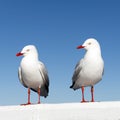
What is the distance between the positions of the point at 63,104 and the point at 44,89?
1.92 meters

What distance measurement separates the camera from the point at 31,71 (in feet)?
17.3

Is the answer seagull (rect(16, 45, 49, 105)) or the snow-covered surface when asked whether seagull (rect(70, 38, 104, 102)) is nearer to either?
seagull (rect(16, 45, 49, 105))

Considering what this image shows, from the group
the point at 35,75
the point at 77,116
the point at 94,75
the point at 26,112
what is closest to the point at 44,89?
the point at 35,75

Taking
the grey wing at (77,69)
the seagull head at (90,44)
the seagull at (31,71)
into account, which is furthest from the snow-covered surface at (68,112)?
the seagull head at (90,44)

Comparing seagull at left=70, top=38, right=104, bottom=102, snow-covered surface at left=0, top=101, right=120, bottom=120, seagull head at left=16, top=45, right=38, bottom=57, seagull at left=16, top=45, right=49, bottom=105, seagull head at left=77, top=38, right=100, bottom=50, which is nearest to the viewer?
snow-covered surface at left=0, top=101, right=120, bottom=120

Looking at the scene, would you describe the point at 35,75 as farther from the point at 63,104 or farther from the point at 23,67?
the point at 63,104

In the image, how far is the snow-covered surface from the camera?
3771 millimetres

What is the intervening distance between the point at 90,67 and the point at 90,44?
426mm

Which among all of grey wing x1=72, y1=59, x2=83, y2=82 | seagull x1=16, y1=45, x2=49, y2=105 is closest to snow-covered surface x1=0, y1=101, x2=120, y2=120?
seagull x1=16, y1=45, x2=49, y2=105

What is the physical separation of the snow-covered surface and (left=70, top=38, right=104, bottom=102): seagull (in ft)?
3.16

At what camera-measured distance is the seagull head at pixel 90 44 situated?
5.09m

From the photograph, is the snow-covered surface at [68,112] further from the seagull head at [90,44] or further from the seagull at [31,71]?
the seagull head at [90,44]

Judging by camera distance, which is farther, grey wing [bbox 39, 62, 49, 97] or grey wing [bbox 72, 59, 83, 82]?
grey wing [bbox 39, 62, 49, 97]

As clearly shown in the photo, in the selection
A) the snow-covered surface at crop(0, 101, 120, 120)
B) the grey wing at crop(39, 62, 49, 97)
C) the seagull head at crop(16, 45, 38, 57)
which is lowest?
the snow-covered surface at crop(0, 101, 120, 120)
